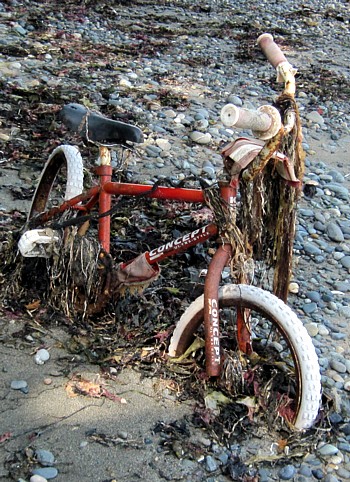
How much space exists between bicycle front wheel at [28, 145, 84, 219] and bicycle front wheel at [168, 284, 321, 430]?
44.5 inches

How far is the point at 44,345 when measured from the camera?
3.87 meters

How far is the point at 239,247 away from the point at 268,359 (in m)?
0.69

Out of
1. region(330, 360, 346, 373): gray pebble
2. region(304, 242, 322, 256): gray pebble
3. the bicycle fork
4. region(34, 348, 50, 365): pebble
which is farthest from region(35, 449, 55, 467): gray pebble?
region(304, 242, 322, 256): gray pebble

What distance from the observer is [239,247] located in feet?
11.3

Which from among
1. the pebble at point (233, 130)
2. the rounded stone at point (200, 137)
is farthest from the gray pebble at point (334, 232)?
the rounded stone at point (200, 137)

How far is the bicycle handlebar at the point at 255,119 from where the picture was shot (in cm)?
296

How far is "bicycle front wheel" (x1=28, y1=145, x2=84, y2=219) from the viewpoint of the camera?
4.23m

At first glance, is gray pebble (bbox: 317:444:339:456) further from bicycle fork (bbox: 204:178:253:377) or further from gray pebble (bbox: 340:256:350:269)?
gray pebble (bbox: 340:256:350:269)

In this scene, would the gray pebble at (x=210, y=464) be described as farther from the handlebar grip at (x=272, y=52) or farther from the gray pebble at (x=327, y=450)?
the handlebar grip at (x=272, y=52)

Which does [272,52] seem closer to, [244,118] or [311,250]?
[244,118]

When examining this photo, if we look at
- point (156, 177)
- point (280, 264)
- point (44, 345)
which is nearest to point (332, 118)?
point (156, 177)

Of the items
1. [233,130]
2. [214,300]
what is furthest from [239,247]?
[233,130]

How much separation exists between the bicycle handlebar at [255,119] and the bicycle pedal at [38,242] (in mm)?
1415

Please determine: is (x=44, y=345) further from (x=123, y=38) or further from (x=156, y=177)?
(x=123, y=38)
